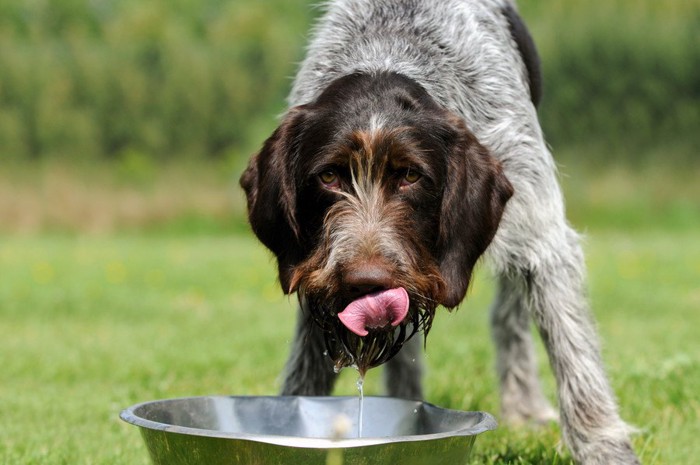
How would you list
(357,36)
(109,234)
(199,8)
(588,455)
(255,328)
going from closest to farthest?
1. (588,455)
2. (357,36)
3. (255,328)
4. (109,234)
5. (199,8)

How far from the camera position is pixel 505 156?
13.6 feet

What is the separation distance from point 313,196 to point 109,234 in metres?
15.4

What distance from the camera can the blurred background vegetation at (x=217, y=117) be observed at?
738 inches

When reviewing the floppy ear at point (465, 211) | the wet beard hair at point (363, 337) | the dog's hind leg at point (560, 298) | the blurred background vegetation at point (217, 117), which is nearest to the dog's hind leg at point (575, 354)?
the dog's hind leg at point (560, 298)

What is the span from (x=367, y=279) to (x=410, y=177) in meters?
0.59

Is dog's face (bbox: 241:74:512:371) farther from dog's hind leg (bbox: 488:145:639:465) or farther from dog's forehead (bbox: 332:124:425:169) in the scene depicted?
dog's hind leg (bbox: 488:145:639:465)

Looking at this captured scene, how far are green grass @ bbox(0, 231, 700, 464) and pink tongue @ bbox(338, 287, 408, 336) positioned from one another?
3.62 ft

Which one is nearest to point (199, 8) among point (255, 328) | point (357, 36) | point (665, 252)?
point (665, 252)

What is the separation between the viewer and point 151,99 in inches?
786

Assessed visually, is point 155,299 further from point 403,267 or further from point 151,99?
point 151,99

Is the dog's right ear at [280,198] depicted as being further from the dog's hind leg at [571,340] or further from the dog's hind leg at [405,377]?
the dog's hind leg at [405,377]

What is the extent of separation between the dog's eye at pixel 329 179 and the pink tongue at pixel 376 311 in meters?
0.56

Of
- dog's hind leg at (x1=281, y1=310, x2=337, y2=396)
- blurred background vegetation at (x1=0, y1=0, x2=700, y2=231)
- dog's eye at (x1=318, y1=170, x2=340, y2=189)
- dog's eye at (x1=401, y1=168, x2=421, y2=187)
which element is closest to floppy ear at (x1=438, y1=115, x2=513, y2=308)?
dog's eye at (x1=401, y1=168, x2=421, y2=187)

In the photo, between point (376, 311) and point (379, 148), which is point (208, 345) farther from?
point (376, 311)
